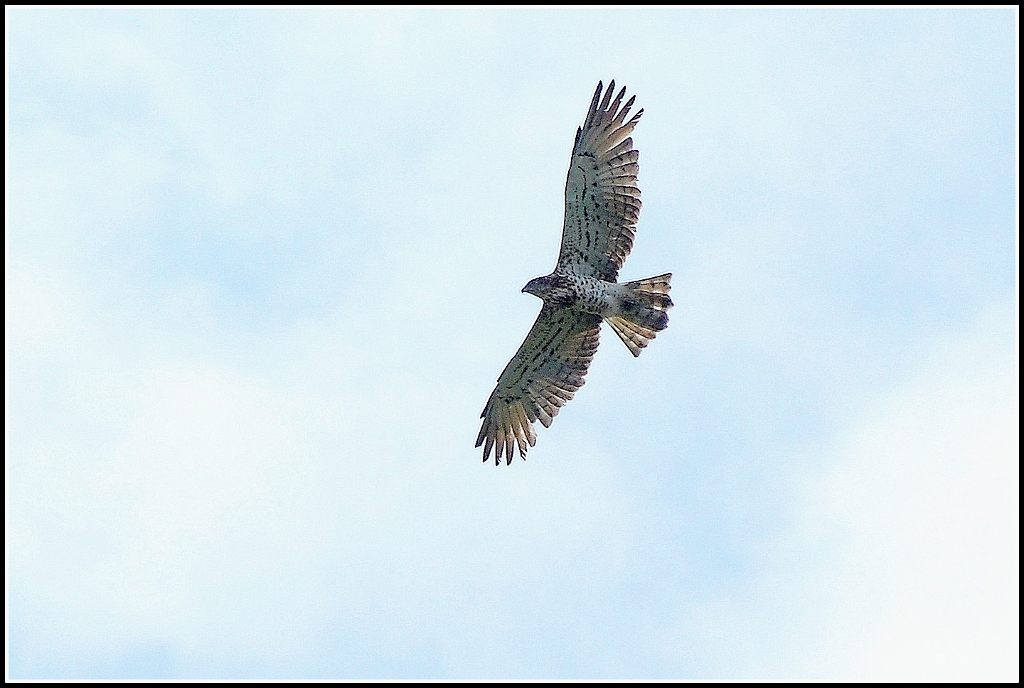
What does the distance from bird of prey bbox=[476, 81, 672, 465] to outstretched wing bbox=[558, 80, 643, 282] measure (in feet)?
→ 0.04

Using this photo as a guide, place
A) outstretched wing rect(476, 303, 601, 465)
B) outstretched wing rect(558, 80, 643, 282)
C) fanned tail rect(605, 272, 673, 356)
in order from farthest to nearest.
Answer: outstretched wing rect(476, 303, 601, 465), fanned tail rect(605, 272, 673, 356), outstretched wing rect(558, 80, 643, 282)

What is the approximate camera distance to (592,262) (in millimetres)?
19672

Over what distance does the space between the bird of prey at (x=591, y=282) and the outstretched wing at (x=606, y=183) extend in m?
0.01

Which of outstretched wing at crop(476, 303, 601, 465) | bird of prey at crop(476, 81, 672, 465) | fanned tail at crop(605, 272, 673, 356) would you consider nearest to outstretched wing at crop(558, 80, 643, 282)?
bird of prey at crop(476, 81, 672, 465)

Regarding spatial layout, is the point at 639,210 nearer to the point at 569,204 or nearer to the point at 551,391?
the point at 569,204

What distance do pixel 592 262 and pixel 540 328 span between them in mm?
1343

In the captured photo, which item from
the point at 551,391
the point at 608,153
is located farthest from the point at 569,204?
the point at 551,391

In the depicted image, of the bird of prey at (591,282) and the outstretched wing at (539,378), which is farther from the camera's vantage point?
the outstretched wing at (539,378)

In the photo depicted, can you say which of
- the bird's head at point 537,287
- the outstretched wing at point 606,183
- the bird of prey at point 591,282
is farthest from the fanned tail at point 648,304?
the bird's head at point 537,287

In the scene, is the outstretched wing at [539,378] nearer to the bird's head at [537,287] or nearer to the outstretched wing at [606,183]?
the bird's head at [537,287]

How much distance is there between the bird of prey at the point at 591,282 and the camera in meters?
19.1

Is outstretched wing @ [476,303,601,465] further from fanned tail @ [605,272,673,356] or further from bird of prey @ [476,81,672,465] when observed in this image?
fanned tail @ [605,272,673,356]

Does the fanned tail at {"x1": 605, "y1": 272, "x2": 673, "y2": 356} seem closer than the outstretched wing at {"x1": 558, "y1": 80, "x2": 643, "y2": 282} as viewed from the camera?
No

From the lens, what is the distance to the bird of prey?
62.6ft
